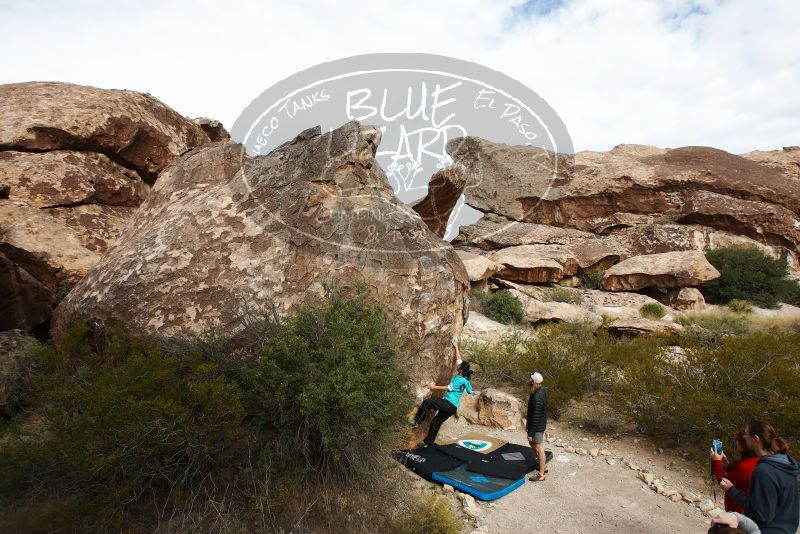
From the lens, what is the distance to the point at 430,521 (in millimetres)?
3309

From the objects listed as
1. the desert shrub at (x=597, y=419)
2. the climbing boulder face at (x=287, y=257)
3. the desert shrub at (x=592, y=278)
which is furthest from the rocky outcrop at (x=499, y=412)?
the desert shrub at (x=592, y=278)

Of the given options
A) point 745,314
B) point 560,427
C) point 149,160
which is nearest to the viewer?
point 560,427

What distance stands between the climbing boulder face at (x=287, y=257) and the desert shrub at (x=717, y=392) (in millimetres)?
2581

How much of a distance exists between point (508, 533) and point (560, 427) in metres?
2.79

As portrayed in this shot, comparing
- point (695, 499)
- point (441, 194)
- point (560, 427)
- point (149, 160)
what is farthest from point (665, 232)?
point (149, 160)

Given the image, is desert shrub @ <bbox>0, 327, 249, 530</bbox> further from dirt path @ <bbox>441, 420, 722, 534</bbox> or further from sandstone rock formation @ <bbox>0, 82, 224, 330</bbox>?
sandstone rock formation @ <bbox>0, 82, 224, 330</bbox>

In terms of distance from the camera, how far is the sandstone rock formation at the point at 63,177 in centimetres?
616

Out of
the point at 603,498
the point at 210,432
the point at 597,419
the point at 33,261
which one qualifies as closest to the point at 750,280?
the point at 597,419

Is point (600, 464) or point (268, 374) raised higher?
point (268, 374)

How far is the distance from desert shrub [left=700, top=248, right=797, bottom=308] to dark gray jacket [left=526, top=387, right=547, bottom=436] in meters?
14.7

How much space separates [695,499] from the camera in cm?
407

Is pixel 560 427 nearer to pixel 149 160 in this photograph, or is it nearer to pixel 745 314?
pixel 149 160

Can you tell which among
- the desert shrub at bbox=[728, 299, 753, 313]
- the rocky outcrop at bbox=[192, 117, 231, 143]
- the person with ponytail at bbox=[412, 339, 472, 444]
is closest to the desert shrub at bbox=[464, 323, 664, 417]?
the person with ponytail at bbox=[412, 339, 472, 444]

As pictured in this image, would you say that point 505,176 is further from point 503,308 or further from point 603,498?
point 603,498
